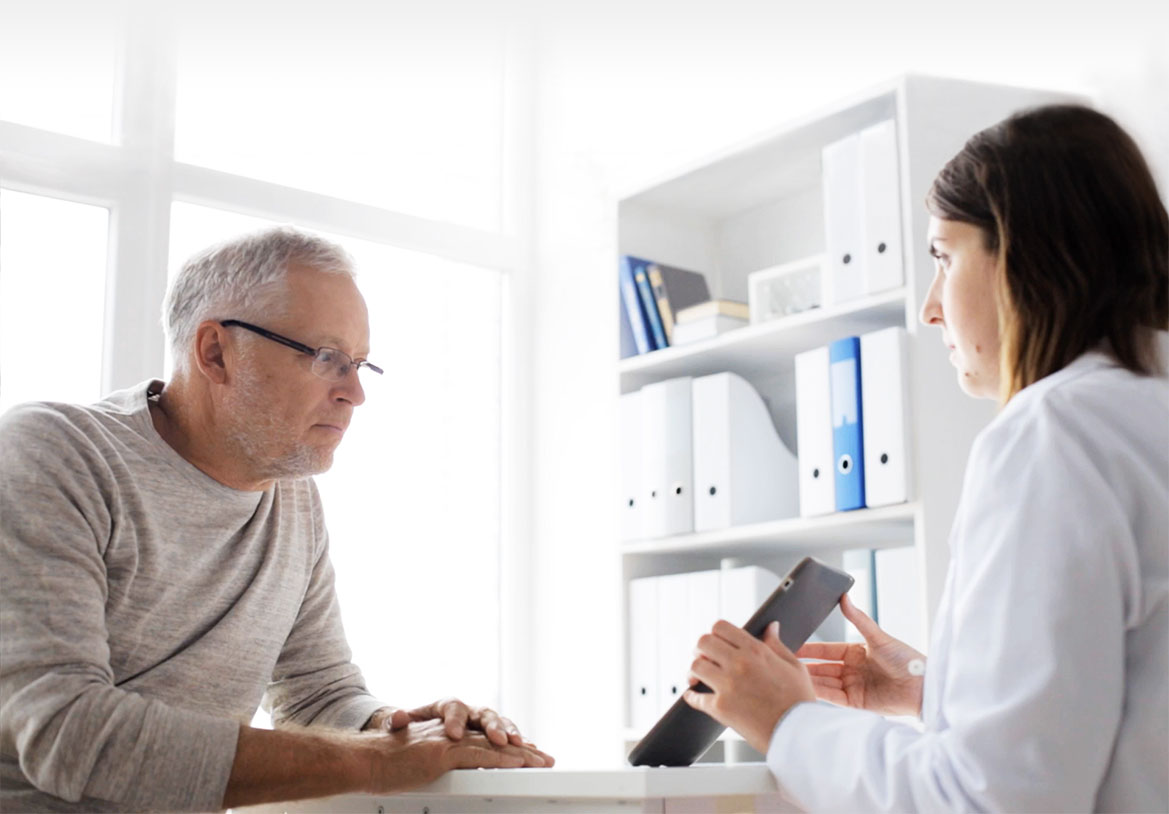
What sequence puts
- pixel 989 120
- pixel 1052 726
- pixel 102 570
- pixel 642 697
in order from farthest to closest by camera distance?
1. pixel 642 697
2. pixel 989 120
3. pixel 102 570
4. pixel 1052 726

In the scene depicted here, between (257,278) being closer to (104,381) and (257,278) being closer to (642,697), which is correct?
(104,381)

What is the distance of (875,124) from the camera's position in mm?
2562

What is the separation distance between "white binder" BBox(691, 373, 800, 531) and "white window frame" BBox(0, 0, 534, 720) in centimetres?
102

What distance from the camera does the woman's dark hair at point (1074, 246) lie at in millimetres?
1094

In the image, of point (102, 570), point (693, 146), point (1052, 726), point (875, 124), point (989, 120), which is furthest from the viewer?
point (693, 146)

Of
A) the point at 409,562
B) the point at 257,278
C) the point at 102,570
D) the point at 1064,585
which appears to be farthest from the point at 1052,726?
the point at 409,562

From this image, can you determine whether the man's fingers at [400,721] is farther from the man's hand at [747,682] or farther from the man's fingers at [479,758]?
the man's hand at [747,682]

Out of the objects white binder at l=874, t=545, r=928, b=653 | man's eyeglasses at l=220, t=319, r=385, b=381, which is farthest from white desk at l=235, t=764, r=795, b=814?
white binder at l=874, t=545, r=928, b=653

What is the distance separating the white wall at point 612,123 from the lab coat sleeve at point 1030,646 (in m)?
→ 1.66

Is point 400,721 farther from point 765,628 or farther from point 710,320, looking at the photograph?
point 710,320

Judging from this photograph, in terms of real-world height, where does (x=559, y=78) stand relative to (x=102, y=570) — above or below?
above

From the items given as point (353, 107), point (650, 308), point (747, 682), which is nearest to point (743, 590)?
point (650, 308)

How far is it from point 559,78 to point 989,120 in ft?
5.45

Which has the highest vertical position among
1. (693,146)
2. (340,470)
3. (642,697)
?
(693,146)
